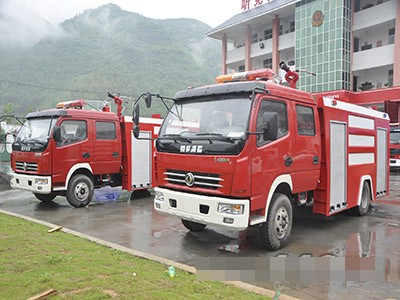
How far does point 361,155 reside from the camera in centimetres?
783

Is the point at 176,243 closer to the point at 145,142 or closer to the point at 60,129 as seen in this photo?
the point at 60,129

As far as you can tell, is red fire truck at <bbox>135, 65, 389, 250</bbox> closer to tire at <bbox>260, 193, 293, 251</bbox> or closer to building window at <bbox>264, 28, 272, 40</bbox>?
tire at <bbox>260, 193, 293, 251</bbox>

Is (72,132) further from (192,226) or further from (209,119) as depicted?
(209,119)

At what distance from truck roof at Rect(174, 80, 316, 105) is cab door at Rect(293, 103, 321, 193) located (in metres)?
0.18

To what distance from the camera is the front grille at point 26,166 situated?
28.6ft

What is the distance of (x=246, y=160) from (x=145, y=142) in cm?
629

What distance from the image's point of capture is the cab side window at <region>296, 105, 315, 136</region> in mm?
6036

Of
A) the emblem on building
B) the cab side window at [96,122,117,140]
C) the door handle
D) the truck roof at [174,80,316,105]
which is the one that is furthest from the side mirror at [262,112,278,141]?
the emblem on building

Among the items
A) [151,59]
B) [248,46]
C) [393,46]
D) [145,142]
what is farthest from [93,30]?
[145,142]

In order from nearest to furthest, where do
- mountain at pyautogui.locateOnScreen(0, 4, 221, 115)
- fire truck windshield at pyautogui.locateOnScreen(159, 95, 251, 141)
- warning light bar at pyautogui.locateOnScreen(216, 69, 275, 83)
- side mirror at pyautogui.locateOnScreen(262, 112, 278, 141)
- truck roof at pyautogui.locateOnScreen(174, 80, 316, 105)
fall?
side mirror at pyautogui.locateOnScreen(262, 112, 278, 141)
fire truck windshield at pyautogui.locateOnScreen(159, 95, 251, 141)
truck roof at pyautogui.locateOnScreen(174, 80, 316, 105)
warning light bar at pyautogui.locateOnScreen(216, 69, 275, 83)
mountain at pyautogui.locateOnScreen(0, 4, 221, 115)

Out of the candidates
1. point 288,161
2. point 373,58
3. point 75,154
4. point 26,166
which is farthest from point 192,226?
point 373,58

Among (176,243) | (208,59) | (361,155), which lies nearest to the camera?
(176,243)

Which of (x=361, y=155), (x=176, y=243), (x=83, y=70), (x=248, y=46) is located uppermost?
(x=83, y=70)

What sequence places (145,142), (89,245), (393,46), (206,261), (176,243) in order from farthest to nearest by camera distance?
1. (393,46)
2. (145,142)
3. (176,243)
4. (89,245)
5. (206,261)
